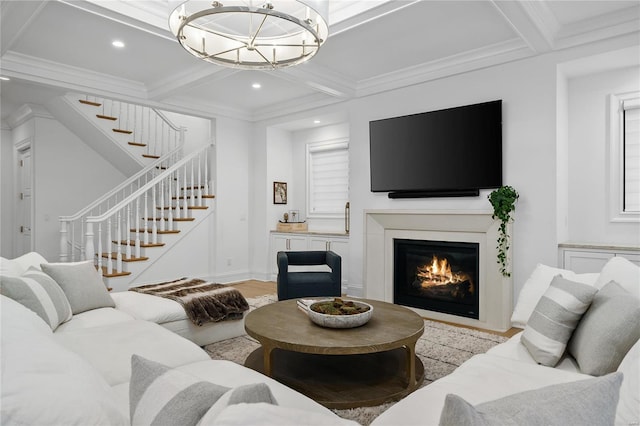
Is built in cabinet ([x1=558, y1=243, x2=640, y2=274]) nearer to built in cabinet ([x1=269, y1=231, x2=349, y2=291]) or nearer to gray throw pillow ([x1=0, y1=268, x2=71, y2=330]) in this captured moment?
built in cabinet ([x1=269, y1=231, x2=349, y2=291])

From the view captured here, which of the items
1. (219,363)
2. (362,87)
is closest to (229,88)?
(362,87)

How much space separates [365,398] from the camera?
86.0 inches

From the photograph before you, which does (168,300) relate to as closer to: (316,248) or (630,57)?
(316,248)

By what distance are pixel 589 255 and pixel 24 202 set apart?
8031mm

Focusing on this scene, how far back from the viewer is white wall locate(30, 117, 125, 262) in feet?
A: 20.0

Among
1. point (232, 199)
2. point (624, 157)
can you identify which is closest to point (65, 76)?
point (232, 199)

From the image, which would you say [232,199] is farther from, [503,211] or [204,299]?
[503,211]

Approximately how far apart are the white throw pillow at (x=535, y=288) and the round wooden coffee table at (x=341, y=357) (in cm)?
58

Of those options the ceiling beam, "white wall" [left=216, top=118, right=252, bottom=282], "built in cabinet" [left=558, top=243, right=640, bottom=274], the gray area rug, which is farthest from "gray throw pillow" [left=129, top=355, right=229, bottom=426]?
"white wall" [left=216, top=118, right=252, bottom=282]

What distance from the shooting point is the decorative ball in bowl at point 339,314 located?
8.01 ft

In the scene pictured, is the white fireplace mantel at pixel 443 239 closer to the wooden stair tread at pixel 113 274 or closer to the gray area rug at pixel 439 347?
the gray area rug at pixel 439 347

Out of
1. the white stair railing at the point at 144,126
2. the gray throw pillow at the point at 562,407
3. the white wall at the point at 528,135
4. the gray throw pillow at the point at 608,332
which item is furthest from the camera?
the white stair railing at the point at 144,126

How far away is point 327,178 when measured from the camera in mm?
6398

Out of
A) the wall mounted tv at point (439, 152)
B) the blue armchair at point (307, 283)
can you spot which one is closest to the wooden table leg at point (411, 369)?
the blue armchair at point (307, 283)
